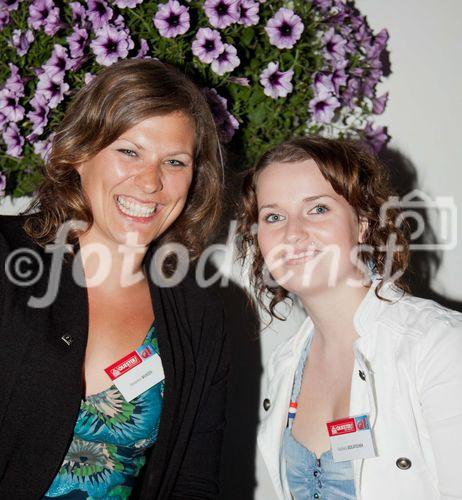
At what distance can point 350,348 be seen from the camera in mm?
1767

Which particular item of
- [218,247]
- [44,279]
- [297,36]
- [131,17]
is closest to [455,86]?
[297,36]

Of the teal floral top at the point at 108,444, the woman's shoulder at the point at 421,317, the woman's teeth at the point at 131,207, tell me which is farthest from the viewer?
the woman's teeth at the point at 131,207

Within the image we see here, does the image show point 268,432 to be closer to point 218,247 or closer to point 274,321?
point 274,321

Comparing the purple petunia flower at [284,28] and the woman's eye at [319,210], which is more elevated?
the purple petunia flower at [284,28]

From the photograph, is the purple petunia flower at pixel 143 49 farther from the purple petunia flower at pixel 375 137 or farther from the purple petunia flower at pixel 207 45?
the purple petunia flower at pixel 375 137

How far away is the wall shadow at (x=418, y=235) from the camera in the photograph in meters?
2.28

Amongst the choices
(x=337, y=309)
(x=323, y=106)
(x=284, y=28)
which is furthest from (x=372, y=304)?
(x=284, y=28)

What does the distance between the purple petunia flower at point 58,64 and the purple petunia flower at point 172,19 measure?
0.93ft

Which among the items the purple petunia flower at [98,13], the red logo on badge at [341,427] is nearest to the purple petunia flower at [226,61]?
the purple petunia flower at [98,13]

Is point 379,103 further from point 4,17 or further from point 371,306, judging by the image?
point 4,17

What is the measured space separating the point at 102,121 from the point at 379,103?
1045mm

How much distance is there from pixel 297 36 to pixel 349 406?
3.57ft

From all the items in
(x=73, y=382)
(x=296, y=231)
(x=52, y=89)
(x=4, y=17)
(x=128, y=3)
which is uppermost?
(x=4, y=17)

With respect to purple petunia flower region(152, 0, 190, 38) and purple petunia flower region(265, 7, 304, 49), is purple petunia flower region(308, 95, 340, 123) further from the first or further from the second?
purple petunia flower region(152, 0, 190, 38)
